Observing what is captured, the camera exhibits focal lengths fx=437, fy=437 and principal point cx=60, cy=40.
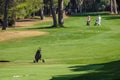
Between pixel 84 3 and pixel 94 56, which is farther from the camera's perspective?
pixel 84 3

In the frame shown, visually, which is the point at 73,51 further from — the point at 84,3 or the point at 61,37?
the point at 84,3

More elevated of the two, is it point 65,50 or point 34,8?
point 34,8

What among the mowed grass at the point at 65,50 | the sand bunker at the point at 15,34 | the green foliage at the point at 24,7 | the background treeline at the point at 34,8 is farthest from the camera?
the green foliage at the point at 24,7

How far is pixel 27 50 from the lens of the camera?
39.4 meters

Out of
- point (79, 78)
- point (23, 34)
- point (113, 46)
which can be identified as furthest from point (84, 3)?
point (79, 78)

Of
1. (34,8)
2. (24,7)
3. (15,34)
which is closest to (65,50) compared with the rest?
(15,34)

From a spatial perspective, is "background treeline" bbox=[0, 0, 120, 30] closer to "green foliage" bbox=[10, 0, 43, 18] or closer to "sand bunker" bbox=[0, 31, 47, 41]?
"green foliage" bbox=[10, 0, 43, 18]

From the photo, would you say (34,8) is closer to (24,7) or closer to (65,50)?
(24,7)

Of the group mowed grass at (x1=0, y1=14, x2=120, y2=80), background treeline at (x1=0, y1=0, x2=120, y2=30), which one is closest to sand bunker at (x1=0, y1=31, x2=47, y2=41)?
mowed grass at (x1=0, y1=14, x2=120, y2=80)

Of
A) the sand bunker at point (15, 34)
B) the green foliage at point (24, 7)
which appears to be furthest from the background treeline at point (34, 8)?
the sand bunker at point (15, 34)

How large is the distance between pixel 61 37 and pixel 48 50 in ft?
30.5

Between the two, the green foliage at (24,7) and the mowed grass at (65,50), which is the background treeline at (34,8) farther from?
the mowed grass at (65,50)

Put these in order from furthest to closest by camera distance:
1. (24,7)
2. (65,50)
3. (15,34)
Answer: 1. (24,7)
2. (15,34)
3. (65,50)

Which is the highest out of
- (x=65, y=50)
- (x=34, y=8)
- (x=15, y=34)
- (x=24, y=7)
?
(x=24, y=7)
